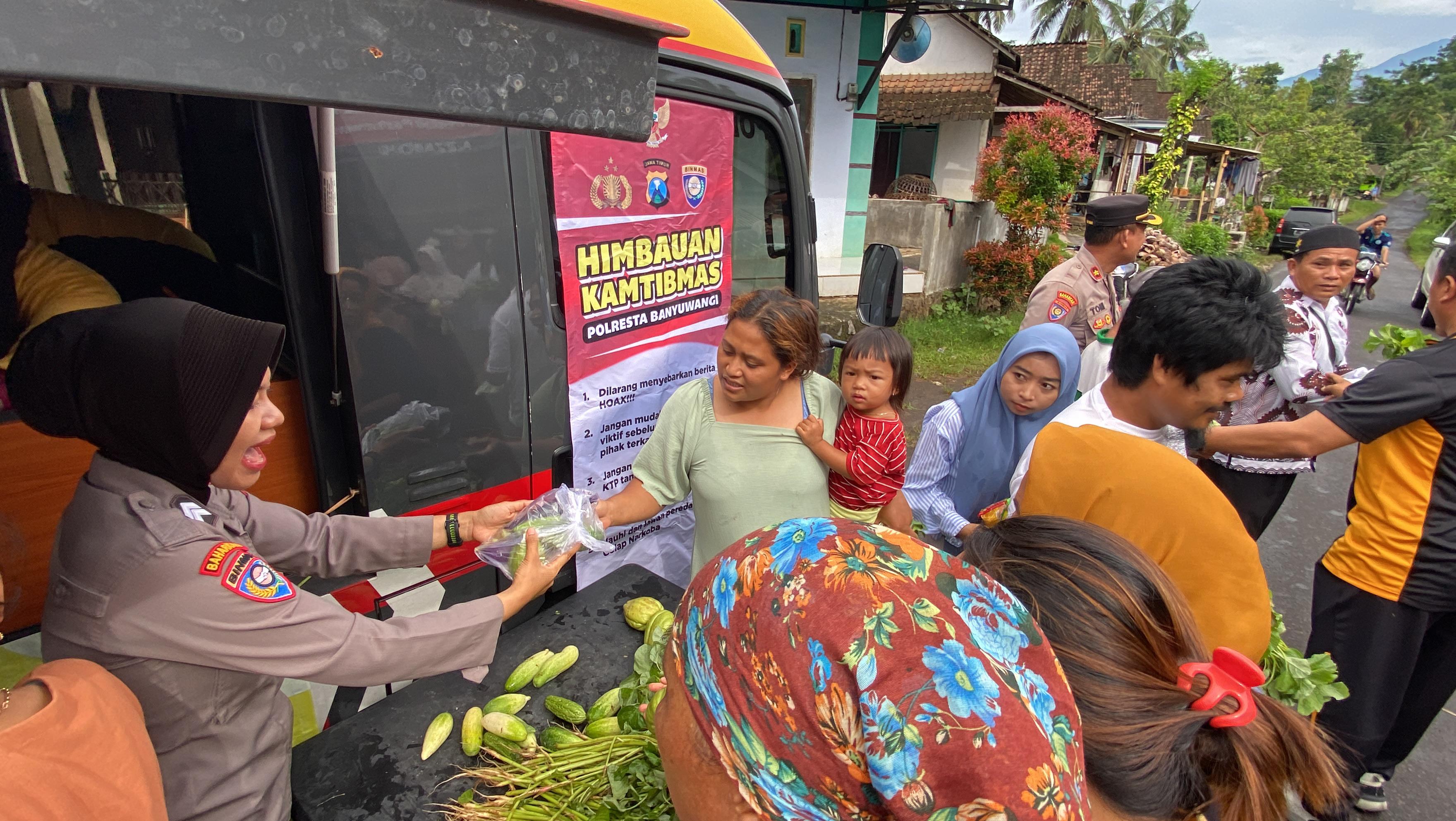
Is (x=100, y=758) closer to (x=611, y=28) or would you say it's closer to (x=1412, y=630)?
(x=611, y=28)

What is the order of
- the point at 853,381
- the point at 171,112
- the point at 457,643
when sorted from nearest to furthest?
1. the point at 457,643
2. the point at 171,112
3. the point at 853,381

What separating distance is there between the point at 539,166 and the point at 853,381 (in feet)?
4.28

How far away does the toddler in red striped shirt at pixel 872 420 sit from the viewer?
2.50 meters

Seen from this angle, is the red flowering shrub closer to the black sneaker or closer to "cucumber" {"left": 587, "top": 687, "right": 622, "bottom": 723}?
the black sneaker

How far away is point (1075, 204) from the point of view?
20.4m

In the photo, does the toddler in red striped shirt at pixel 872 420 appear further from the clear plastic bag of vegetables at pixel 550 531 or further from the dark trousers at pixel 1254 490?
the dark trousers at pixel 1254 490

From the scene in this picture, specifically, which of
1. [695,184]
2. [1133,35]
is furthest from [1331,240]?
[1133,35]

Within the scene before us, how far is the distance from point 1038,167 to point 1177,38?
53.8m

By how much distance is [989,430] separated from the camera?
262 cm

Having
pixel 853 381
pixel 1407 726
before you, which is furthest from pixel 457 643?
pixel 1407 726

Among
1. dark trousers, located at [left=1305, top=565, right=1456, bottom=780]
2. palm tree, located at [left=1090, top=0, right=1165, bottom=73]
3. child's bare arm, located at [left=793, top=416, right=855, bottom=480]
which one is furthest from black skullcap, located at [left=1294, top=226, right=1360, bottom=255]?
palm tree, located at [left=1090, top=0, right=1165, bottom=73]

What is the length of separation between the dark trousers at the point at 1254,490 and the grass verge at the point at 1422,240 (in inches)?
1059

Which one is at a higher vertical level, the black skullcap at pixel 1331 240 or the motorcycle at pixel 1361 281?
the black skullcap at pixel 1331 240

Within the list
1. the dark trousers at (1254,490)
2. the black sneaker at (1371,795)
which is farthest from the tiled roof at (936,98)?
the black sneaker at (1371,795)
